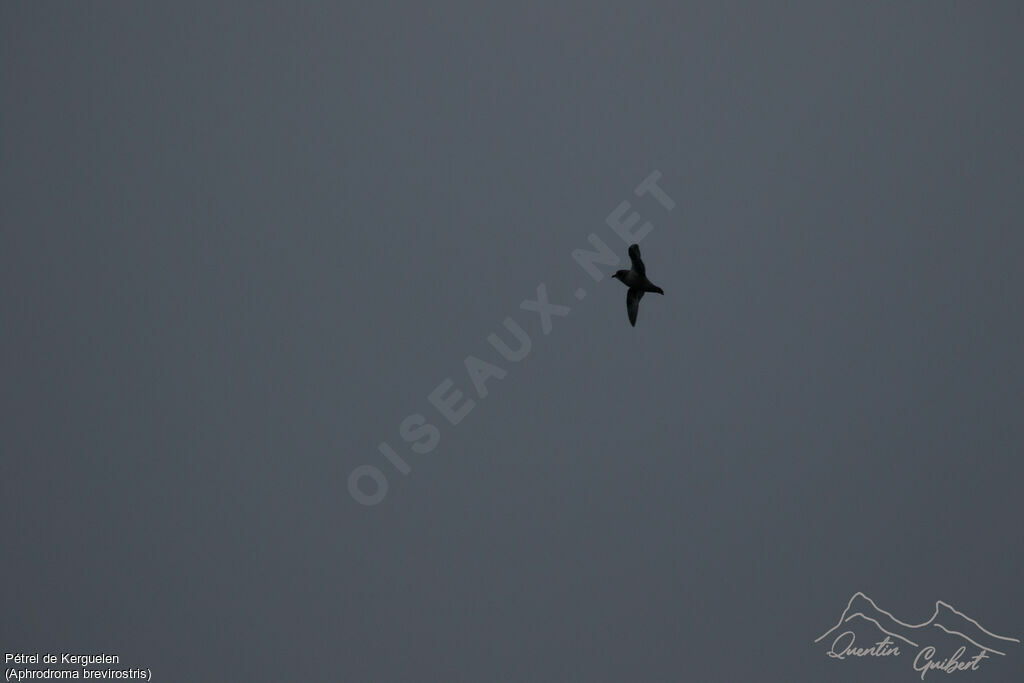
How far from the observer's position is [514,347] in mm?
122188

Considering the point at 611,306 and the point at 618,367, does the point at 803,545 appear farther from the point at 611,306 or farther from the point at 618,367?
the point at 611,306

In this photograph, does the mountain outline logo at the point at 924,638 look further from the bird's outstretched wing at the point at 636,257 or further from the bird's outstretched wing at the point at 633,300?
the bird's outstretched wing at the point at 636,257

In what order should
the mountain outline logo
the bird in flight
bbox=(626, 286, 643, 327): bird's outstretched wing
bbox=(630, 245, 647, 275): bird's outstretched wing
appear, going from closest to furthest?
bbox=(630, 245, 647, 275): bird's outstretched wing → the bird in flight → bbox=(626, 286, 643, 327): bird's outstretched wing → the mountain outline logo

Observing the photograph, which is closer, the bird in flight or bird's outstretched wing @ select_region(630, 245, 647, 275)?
bird's outstretched wing @ select_region(630, 245, 647, 275)

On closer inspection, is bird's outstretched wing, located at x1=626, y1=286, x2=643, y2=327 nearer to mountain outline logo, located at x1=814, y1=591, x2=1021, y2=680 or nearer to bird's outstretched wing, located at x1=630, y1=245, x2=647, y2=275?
bird's outstretched wing, located at x1=630, y1=245, x2=647, y2=275

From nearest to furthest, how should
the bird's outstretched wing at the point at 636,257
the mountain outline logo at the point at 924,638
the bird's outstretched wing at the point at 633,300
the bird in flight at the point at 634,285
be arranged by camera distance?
1. the bird's outstretched wing at the point at 636,257
2. the bird in flight at the point at 634,285
3. the bird's outstretched wing at the point at 633,300
4. the mountain outline logo at the point at 924,638

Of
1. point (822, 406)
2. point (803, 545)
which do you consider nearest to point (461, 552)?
point (803, 545)

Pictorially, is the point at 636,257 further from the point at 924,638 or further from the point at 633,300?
the point at 924,638

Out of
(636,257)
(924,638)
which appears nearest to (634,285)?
(636,257)

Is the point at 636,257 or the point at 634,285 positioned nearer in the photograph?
the point at 636,257

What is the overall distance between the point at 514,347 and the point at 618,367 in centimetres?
2627

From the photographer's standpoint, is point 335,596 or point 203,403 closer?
point 335,596

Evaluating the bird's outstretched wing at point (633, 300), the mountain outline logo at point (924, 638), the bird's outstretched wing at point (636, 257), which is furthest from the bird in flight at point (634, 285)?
the mountain outline logo at point (924, 638)

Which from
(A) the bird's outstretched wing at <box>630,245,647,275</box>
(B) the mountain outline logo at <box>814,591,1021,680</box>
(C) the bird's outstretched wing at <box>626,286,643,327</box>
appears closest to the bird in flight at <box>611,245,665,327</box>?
(C) the bird's outstretched wing at <box>626,286,643,327</box>
